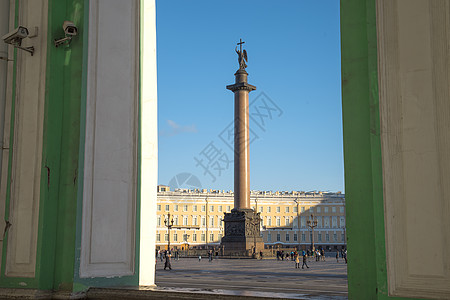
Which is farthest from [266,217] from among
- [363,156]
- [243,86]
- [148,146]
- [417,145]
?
[417,145]

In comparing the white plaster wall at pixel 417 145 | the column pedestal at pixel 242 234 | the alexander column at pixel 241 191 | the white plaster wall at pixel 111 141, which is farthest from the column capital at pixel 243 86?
the white plaster wall at pixel 417 145

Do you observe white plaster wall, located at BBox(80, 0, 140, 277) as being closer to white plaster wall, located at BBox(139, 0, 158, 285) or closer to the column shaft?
white plaster wall, located at BBox(139, 0, 158, 285)

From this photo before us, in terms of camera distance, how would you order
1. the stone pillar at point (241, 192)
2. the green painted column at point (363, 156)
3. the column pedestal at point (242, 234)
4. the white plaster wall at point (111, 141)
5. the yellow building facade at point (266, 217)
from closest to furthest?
the green painted column at point (363, 156) < the white plaster wall at point (111, 141) < the stone pillar at point (241, 192) < the column pedestal at point (242, 234) < the yellow building facade at point (266, 217)

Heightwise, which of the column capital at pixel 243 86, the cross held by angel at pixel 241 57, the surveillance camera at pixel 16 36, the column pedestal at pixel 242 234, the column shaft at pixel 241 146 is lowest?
the column pedestal at pixel 242 234

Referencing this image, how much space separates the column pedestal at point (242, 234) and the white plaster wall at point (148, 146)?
123 ft

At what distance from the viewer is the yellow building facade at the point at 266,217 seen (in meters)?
84.3

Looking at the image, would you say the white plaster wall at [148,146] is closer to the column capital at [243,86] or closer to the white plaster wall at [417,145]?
the white plaster wall at [417,145]

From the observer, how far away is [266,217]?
295 ft

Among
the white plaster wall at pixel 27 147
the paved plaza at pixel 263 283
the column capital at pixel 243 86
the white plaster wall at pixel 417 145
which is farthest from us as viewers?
the column capital at pixel 243 86

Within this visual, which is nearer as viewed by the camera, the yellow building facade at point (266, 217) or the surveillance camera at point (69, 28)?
the surveillance camera at point (69, 28)

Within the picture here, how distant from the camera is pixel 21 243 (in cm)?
561

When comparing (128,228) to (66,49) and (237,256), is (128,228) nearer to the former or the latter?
(66,49)

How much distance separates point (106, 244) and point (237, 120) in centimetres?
3700

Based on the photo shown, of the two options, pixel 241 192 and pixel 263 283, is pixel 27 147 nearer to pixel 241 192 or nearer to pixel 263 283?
pixel 263 283
